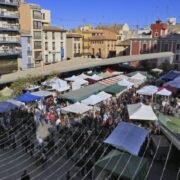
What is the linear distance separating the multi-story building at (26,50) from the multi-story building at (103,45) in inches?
906

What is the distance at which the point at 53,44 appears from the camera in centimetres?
4812

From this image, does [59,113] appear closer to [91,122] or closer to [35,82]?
[91,122]

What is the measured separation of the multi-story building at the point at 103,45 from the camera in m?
60.7

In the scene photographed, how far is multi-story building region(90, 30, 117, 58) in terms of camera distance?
60.7 m

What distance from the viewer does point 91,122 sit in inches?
617

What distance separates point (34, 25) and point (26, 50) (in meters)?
4.20

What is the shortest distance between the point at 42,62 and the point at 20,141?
31699 millimetres

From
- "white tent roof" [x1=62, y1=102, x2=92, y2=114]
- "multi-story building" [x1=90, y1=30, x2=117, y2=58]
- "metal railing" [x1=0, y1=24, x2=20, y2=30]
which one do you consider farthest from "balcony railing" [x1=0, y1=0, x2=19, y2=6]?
"multi-story building" [x1=90, y1=30, x2=117, y2=58]

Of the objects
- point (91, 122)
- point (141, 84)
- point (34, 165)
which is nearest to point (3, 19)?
point (141, 84)

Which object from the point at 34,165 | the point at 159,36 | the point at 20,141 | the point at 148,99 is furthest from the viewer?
the point at 159,36

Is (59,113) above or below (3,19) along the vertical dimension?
below

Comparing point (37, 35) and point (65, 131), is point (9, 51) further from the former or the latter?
point (65, 131)

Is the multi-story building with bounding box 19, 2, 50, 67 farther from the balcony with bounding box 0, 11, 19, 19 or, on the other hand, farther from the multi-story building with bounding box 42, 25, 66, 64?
the multi-story building with bounding box 42, 25, 66, 64

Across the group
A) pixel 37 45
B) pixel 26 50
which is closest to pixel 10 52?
pixel 26 50
